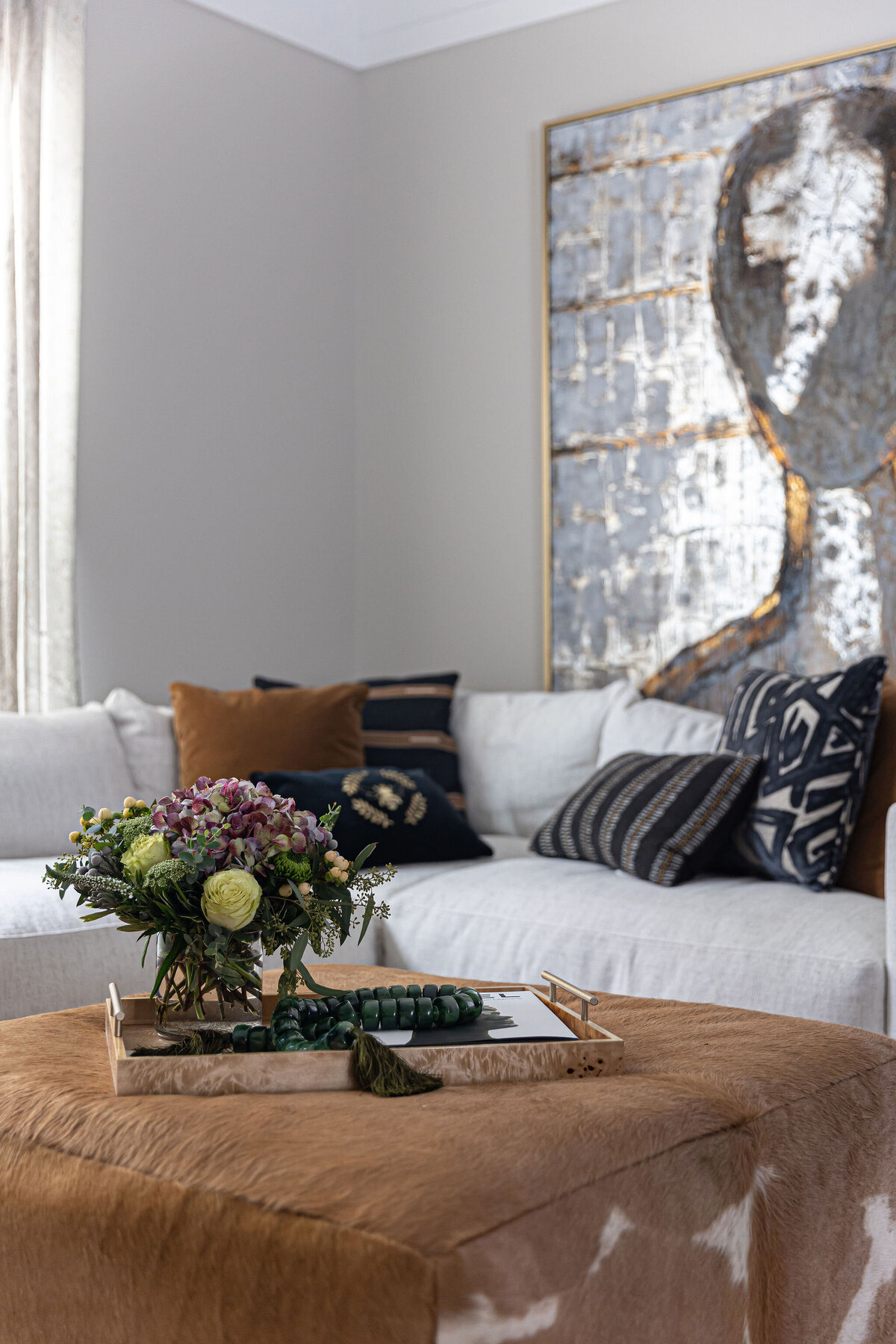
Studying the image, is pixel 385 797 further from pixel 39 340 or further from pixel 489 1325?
pixel 489 1325

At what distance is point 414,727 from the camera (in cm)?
365

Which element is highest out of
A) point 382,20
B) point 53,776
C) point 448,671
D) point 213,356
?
point 382,20

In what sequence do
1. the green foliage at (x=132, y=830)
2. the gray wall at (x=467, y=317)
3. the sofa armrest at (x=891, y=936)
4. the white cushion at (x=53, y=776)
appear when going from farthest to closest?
the gray wall at (x=467, y=317) < the white cushion at (x=53, y=776) < the sofa armrest at (x=891, y=936) < the green foliage at (x=132, y=830)

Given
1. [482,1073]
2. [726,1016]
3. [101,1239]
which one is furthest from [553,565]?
[101,1239]

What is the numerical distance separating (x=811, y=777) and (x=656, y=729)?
2.16ft

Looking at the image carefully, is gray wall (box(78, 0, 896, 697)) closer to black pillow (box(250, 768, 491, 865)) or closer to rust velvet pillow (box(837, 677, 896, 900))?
black pillow (box(250, 768, 491, 865))

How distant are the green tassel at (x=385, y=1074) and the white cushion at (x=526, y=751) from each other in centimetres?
209

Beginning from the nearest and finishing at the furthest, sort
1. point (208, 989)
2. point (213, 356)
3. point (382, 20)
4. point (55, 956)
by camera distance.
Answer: point (208, 989), point (55, 956), point (213, 356), point (382, 20)

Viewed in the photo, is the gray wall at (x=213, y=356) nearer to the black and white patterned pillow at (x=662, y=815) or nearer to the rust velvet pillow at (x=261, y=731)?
the rust velvet pillow at (x=261, y=731)

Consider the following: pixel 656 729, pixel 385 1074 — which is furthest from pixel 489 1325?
pixel 656 729

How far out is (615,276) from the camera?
3893mm

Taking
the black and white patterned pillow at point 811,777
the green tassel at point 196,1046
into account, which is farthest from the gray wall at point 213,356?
the green tassel at point 196,1046

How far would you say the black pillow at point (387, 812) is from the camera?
10.0ft

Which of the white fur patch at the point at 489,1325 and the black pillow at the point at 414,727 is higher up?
the black pillow at the point at 414,727
